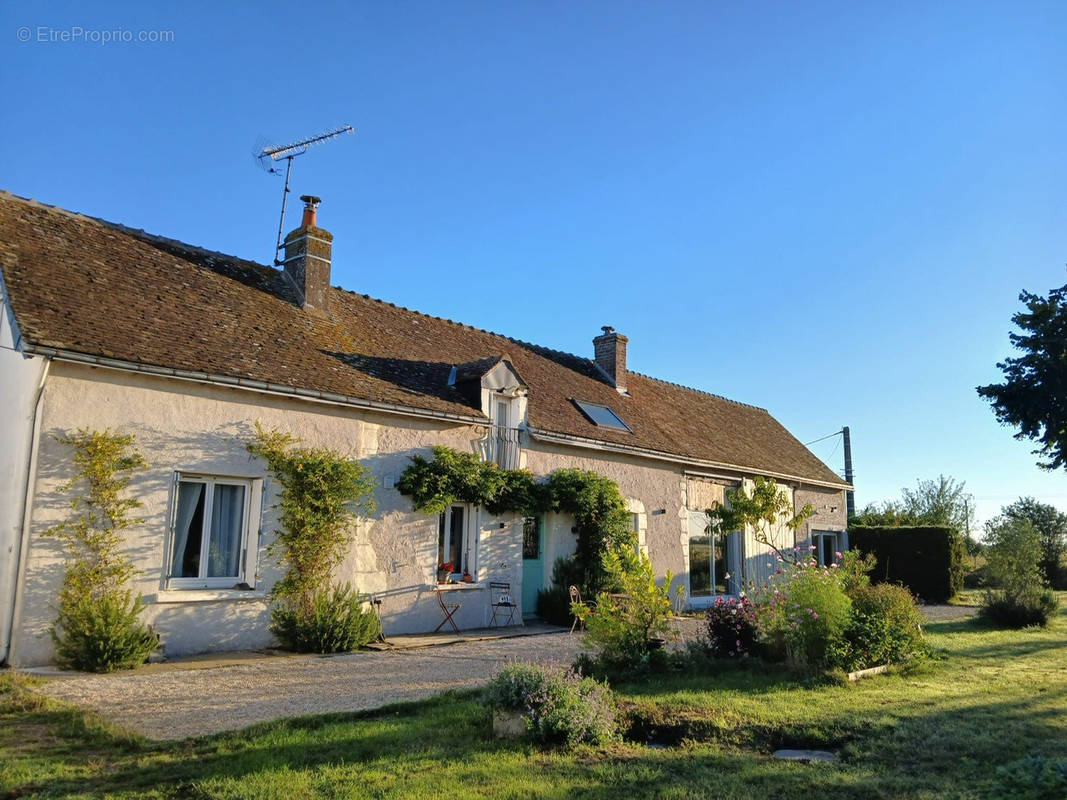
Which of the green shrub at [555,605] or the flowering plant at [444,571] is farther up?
the flowering plant at [444,571]

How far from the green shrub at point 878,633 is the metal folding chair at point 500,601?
19.7ft

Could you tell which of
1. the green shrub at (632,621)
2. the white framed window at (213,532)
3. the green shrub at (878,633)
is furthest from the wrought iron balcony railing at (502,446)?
the green shrub at (878,633)

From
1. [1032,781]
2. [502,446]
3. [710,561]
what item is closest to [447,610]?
[502,446]

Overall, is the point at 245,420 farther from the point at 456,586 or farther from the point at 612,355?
the point at 612,355

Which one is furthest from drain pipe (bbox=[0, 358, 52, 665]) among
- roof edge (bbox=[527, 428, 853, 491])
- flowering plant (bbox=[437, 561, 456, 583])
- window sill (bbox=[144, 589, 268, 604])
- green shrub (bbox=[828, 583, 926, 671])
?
green shrub (bbox=[828, 583, 926, 671])

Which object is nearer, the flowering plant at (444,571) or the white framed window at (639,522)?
the flowering plant at (444,571)

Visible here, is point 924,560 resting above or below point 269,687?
above

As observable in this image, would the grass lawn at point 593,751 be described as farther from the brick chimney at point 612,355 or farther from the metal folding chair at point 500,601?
the brick chimney at point 612,355

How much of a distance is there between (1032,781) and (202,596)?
9.20m

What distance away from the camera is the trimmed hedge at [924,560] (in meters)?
22.0

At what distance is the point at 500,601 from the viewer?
1393 centimetres

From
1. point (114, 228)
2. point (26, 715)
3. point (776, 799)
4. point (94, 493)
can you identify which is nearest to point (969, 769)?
point (776, 799)

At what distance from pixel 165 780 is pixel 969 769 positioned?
5511 millimetres

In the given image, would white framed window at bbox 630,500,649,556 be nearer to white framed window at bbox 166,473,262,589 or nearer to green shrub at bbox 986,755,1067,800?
white framed window at bbox 166,473,262,589
